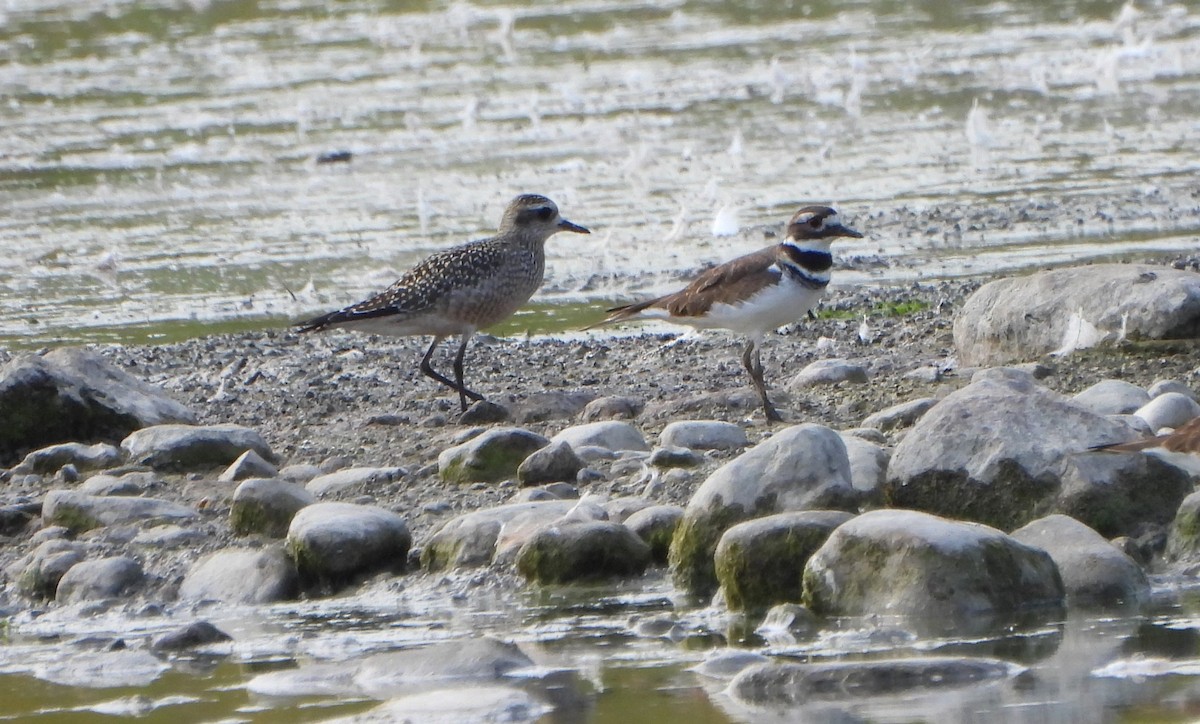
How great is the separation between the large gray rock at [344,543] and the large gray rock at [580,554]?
565 millimetres

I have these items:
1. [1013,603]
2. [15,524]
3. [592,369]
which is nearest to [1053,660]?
[1013,603]

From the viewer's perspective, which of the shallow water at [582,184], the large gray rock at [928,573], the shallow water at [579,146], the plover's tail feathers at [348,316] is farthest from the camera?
the shallow water at [579,146]

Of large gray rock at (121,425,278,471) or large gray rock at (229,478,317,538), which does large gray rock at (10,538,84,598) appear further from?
large gray rock at (121,425,278,471)

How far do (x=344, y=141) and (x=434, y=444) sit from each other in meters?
9.98

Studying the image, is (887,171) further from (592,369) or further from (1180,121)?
(592,369)

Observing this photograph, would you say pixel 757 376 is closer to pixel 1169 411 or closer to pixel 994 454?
pixel 1169 411

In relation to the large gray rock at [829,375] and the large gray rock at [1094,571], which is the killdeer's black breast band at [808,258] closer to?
the large gray rock at [829,375]

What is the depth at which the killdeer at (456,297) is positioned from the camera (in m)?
9.75

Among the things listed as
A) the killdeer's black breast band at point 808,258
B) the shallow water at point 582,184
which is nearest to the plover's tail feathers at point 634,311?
the killdeer's black breast band at point 808,258

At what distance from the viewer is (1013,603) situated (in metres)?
5.91

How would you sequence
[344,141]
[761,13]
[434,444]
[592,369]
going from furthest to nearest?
1. [761,13]
2. [344,141]
3. [592,369]
4. [434,444]

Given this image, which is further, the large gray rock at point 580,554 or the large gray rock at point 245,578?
the large gray rock at point 245,578

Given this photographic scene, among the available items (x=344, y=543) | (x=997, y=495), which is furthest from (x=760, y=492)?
(x=344, y=543)

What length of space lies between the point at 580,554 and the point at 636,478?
1016mm
